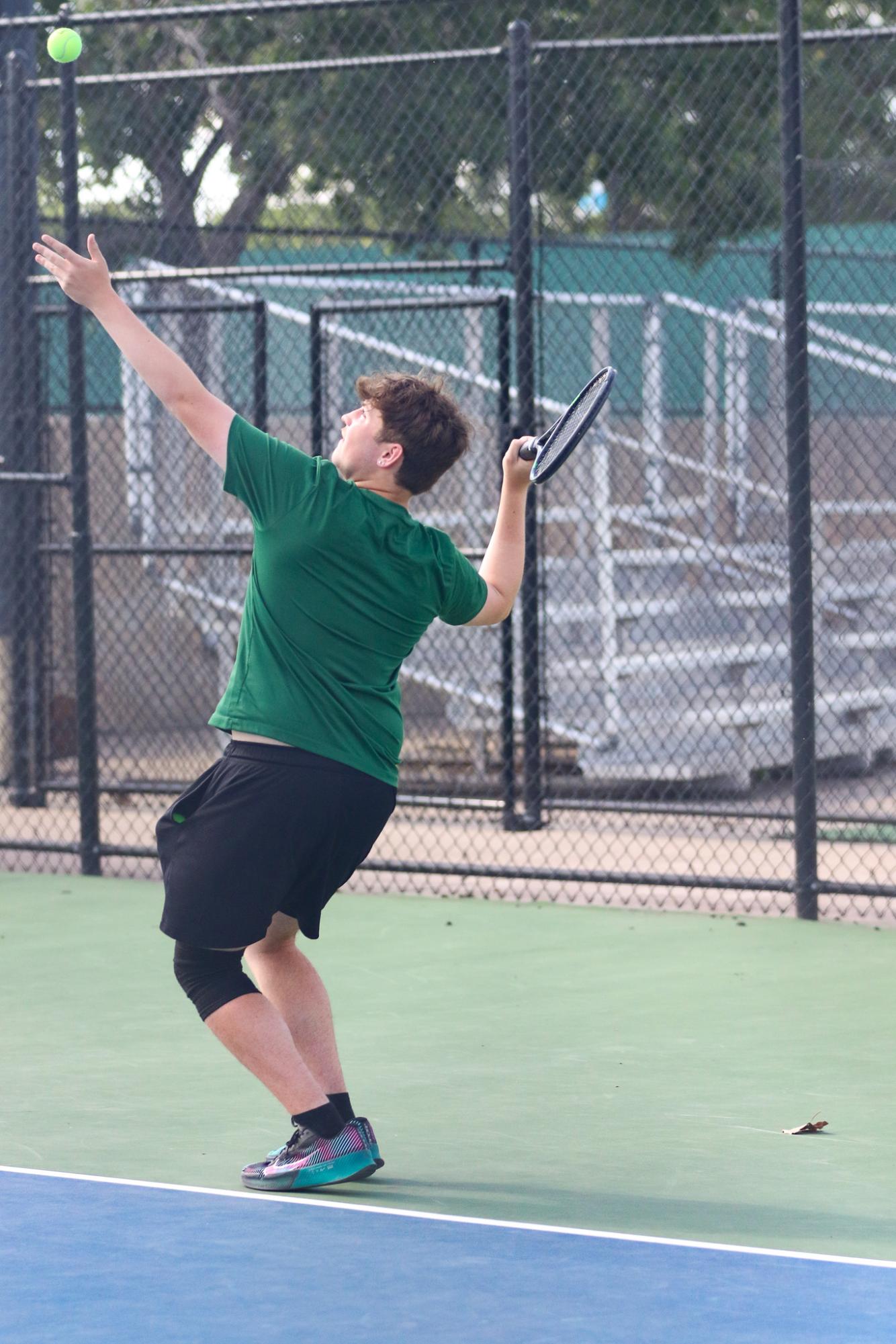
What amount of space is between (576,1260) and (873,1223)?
0.65m

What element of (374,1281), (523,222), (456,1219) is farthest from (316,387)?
(374,1281)

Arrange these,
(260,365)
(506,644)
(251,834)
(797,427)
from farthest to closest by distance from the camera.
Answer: (260,365) < (506,644) < (797,427) < (251,834)

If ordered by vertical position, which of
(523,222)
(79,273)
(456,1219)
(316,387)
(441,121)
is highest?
(441,121)

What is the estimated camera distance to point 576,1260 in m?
3.80

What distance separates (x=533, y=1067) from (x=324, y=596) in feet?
5.67

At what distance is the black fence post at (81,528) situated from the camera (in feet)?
26.7

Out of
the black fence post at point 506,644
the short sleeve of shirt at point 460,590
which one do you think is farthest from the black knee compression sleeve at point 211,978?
the black fence post at point 506,644

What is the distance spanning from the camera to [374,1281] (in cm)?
368

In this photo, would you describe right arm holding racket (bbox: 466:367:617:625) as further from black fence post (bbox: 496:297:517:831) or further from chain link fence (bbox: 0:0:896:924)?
black fence post (bbox: 496:297:517:831)

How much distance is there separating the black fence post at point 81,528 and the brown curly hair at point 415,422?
4028 millimetres

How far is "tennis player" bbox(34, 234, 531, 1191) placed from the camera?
4.12 m

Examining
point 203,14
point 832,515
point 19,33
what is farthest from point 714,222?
point 203,14

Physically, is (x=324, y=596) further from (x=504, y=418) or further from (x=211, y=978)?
(x=504, y=418)

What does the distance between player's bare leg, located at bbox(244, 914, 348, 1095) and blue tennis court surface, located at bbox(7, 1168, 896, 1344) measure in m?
0.32
